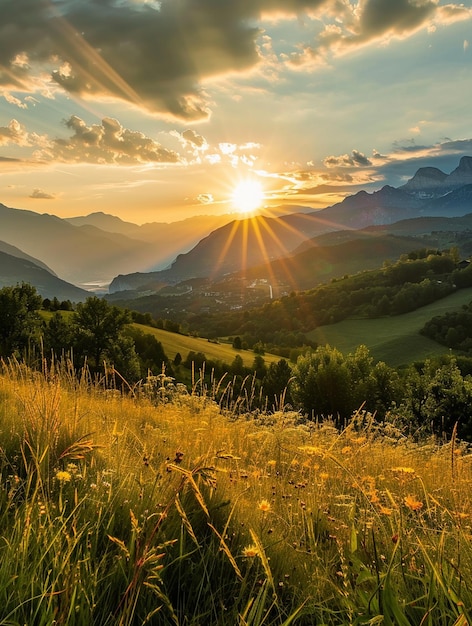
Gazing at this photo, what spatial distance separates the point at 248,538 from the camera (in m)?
2.83

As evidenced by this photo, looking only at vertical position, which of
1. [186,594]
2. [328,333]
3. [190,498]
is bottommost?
[328,333]

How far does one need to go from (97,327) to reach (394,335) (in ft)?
295

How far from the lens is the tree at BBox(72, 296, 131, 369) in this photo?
4984 cm

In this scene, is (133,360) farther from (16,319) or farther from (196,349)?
(196,349)

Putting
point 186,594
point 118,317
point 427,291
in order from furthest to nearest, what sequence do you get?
point 427,291 → point 118,317 → point 186,594

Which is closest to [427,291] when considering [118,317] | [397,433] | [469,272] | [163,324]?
[469,272]

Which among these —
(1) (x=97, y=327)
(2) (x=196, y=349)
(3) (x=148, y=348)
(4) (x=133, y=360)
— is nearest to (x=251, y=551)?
(1) (x=97, y=327)

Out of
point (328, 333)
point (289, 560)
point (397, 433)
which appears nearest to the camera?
point (289, 560)

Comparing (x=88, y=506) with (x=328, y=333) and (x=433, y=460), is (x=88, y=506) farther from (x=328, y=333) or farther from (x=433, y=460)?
(x=328, y=333)

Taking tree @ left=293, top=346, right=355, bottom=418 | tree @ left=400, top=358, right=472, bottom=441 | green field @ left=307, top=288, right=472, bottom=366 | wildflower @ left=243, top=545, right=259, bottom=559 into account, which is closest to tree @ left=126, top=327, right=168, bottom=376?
tree @ left=293, top=346, right=355, bottom=418

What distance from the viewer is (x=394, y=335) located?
383ft

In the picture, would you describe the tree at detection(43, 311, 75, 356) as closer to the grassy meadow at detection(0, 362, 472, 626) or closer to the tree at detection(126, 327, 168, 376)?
the tree at detection(126, 327, 168, 376)

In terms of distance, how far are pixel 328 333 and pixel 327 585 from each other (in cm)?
13311

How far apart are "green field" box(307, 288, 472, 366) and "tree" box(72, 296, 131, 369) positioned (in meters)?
69.7
